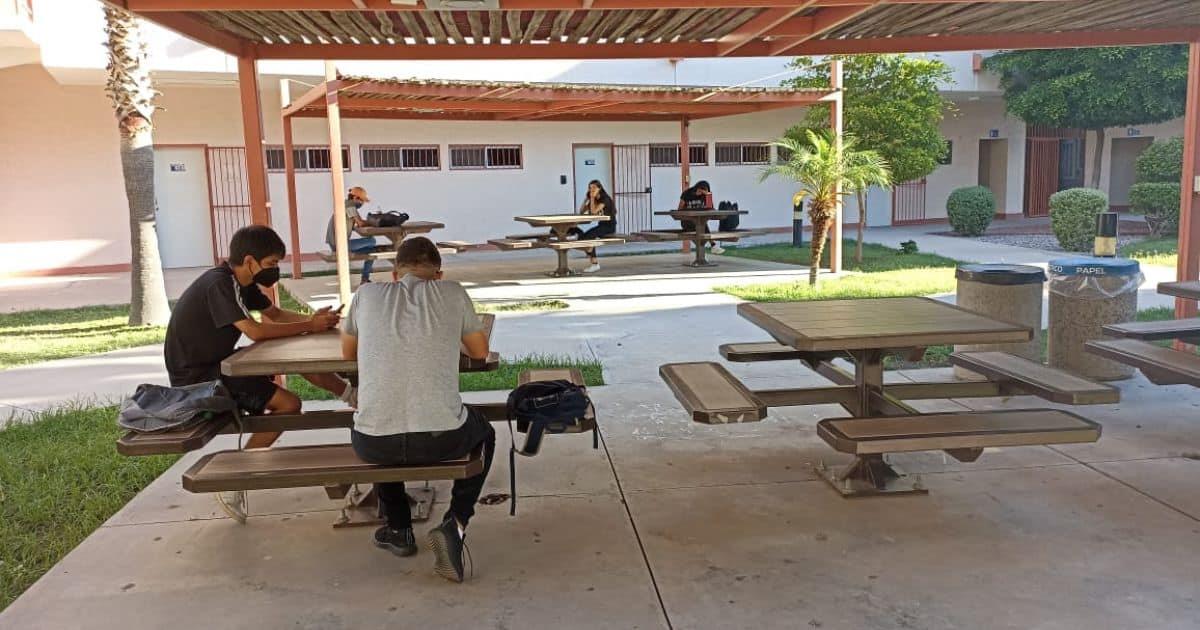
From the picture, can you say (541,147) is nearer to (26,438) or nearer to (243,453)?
(26,438)

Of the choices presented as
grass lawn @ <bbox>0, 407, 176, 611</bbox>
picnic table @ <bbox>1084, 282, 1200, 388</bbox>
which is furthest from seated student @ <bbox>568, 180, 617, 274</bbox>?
picnic table @ <bbox>1084, 282, 1200, 388</bbox>

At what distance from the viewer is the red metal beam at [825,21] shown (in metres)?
6.06

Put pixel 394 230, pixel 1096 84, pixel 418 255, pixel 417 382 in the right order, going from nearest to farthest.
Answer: pixel 417 382, pixel 418 255, pixel 394 230, pixel 1096 84

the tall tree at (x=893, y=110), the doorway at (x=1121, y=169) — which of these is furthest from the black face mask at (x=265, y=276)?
the doorway at (x=1121, y=169)

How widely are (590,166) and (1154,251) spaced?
11063 mm

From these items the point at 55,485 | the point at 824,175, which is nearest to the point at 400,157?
the point at 824,175

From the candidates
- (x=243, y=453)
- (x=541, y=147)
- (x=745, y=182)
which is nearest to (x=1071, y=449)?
(x=243, y=453)

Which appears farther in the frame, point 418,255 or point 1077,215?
point 1077,215

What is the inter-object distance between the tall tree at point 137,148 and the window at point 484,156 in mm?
9040

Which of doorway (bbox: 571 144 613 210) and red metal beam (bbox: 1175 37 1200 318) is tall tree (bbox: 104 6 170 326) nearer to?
red metal beam (bbox: 1175 37 1200 318)

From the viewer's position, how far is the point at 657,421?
593 centimetres

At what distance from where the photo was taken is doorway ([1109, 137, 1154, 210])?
27500mm

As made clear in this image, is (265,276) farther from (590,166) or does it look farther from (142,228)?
(590,166)

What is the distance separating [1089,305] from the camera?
21.2ft
